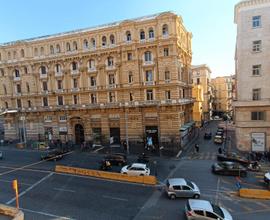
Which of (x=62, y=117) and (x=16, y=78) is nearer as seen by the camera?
(x=62, y=117)

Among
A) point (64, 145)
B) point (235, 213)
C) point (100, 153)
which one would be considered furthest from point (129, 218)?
point (64, 145)

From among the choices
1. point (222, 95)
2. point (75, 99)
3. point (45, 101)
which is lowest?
point (222, 95)

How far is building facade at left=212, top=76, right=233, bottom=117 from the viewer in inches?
4124

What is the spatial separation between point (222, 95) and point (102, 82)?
76.3 m

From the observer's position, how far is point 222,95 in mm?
106812

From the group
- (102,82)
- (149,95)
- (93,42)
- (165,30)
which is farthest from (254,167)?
(93,42)

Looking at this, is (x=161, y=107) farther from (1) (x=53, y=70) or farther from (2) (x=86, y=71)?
(1) (x=53, y=70)

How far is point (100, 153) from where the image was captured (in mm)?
42531

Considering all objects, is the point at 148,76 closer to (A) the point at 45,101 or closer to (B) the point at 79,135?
(B) the point at 79,135

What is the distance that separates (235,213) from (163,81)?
93.2 ft

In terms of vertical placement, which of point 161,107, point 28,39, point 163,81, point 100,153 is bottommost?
point 100,153

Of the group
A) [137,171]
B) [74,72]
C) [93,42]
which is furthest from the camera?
[74,72]

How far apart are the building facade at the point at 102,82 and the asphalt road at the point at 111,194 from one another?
13.1 metres

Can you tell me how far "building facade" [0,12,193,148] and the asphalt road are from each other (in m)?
13.1
